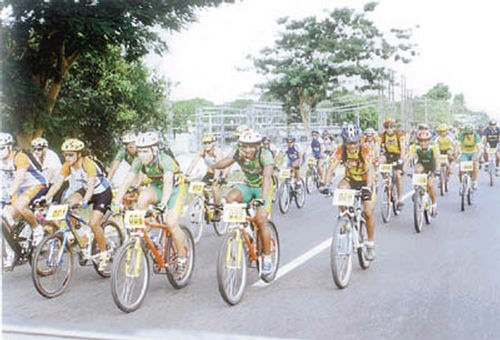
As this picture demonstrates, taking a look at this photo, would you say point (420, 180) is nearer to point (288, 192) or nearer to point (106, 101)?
point (288, 192)

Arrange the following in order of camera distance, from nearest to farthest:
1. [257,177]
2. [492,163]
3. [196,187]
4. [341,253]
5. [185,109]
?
[185,109]
[341,253]
[257,177]
[196,187]
[492,163]

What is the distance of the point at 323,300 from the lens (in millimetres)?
3773

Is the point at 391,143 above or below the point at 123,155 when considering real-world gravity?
above

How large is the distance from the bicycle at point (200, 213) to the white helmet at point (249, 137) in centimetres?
216

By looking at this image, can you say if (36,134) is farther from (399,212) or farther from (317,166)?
(317,166)

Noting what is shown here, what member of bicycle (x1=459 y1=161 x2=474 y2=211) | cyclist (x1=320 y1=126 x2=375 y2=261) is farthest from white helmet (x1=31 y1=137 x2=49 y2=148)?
bicycle (x1=459 y1=161 x2=474 y2=211)

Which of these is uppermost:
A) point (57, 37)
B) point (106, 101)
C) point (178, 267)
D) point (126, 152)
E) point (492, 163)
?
point (57, 37)

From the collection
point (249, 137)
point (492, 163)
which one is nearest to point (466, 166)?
point (492, 163)

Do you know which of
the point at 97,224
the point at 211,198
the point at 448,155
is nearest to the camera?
the point at 97,224

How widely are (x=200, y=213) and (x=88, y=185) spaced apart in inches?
81.0

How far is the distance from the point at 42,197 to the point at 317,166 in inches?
272

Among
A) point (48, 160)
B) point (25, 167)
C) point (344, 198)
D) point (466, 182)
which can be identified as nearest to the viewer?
point (344, 198)

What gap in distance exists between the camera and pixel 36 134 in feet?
15.6

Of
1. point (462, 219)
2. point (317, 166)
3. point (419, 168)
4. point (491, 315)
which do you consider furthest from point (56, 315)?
point (317, 166)
